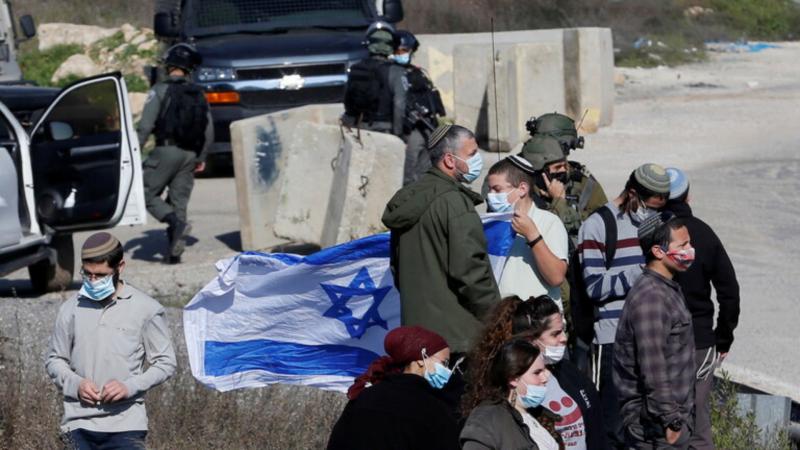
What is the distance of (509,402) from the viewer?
446 cm

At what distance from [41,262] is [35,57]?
1648 cm

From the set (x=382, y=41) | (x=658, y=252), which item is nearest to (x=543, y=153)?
(x=658, y=252)

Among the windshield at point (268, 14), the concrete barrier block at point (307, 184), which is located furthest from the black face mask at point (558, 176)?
the windshield at point (268, 14)

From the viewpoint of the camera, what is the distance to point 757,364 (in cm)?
866

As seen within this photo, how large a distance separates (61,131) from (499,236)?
526 cm

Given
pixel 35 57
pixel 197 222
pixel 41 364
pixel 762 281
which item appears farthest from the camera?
pixel 35 57

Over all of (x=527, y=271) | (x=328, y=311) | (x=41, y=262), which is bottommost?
(x=41, y=262)

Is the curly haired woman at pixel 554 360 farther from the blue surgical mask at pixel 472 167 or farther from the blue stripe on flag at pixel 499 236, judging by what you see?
the blue stripe on flag at pixel 499 236

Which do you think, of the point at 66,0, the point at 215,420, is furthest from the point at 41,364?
the point at 66,0

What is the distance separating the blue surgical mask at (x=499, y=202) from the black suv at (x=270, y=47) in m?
10.1

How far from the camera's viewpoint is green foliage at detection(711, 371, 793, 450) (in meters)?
6.77

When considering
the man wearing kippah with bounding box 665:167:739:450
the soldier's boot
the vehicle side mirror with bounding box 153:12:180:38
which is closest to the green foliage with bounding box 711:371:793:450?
the man wearing kippah with bounding box 665:167:739:450

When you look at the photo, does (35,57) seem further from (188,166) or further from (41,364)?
(41,364)

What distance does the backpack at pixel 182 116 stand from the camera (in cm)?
1199
